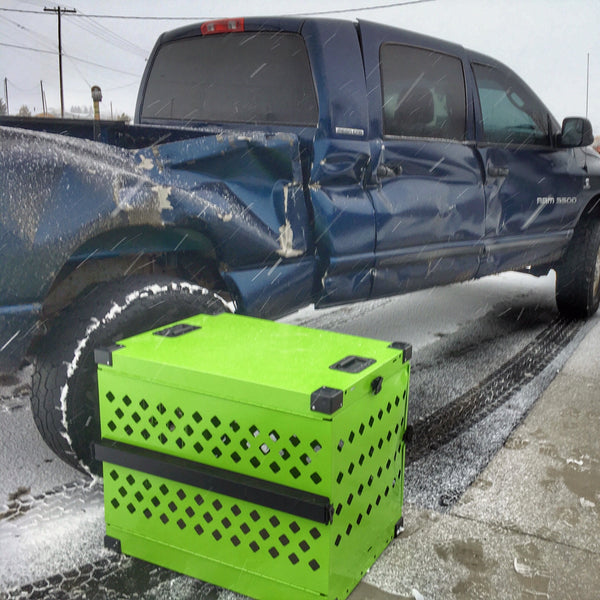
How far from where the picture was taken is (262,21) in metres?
3.45

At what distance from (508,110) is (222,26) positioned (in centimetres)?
190

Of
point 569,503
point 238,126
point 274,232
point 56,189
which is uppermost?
point 238,126

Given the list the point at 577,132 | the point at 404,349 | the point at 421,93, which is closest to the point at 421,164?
the point at 421,93

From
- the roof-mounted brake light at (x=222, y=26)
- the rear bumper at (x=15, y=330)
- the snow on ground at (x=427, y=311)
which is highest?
the roof-mounted brake light at (x=222, y=26)

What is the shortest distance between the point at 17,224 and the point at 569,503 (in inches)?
83.3

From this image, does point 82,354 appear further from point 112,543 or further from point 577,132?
point 577,132

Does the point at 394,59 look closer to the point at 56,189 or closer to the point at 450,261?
the point at 450,261

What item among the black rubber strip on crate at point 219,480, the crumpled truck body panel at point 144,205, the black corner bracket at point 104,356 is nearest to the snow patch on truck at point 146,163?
the crumpled truck body panel at point 144,205

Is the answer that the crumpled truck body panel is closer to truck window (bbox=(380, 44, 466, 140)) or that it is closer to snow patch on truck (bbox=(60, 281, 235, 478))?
snow patch on truck (bbox=(60, 281, 235, 478))

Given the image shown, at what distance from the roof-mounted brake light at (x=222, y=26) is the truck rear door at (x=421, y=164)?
0.64m

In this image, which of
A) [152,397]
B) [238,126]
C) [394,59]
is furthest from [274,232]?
[394,59]

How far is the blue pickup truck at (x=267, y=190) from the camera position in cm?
225

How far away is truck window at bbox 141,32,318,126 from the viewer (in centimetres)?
332

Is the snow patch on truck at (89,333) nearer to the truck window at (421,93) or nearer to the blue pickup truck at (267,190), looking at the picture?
the blue pickup truck at (267,190)
